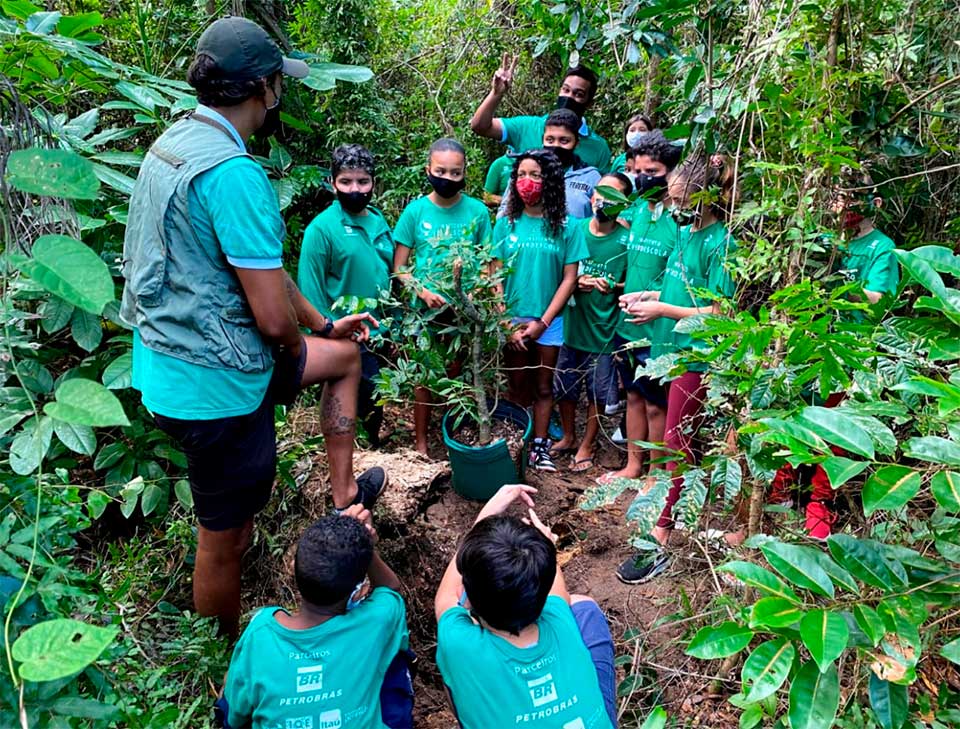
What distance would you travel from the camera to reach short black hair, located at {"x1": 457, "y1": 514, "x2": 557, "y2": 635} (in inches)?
71.7

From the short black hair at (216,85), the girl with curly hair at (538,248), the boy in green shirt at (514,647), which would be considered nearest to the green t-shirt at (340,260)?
the girl with curly hair at (538,248)

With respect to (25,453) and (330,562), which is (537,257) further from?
(25,453)

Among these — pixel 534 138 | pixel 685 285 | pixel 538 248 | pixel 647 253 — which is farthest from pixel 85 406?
pixel 534 138

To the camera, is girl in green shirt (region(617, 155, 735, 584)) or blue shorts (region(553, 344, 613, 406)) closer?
girl in green shirt (region(617, 155, 735, 584))

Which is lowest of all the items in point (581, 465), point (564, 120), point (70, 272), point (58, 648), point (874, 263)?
point (581, 465)

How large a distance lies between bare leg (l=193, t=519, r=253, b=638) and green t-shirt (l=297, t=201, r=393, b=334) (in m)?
1.44

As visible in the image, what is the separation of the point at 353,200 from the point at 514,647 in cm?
257

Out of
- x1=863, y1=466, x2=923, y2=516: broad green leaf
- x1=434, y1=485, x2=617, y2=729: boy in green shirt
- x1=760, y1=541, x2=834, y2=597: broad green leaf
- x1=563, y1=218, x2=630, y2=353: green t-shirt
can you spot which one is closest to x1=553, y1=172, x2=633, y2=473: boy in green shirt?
x1=563, y1=218, x2=630, y2=353: green t-shirt

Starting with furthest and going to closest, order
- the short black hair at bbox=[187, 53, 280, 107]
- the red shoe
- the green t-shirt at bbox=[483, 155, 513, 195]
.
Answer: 1. the green t-shirt at bbox=[483, 155, 513, 195]
2. the red shoe
3. the short black hair at bbox=[187, 53, 280, 107]

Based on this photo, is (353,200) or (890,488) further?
(353,200)

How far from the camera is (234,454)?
2287 mm

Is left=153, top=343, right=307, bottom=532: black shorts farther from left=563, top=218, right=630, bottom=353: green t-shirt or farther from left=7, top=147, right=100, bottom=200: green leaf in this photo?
left=563, top=218, right=630, bottom=353: green t-shirt

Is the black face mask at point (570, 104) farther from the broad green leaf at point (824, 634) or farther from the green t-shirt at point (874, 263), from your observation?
the broad green leaf at point (824, 634)

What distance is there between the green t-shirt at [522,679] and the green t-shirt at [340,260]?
2.01 m
